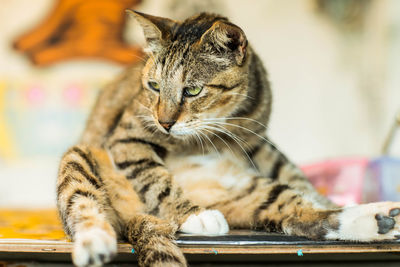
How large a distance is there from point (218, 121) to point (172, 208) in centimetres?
28

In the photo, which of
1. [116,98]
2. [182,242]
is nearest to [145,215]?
[182,242]

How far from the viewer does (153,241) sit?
2.82ft

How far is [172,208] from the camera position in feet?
3.52

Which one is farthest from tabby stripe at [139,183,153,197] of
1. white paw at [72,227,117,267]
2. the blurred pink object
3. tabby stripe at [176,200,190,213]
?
the blurred pink object

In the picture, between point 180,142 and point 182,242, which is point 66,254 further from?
point 180,142

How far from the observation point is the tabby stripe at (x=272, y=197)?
1.13m

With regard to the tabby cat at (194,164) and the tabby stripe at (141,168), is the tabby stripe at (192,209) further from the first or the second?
the tabby stripe at (141,168)

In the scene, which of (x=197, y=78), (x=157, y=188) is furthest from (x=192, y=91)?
(x=157, y=188)

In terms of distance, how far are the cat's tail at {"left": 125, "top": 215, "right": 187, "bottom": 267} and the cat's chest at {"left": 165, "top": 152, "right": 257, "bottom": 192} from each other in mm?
243

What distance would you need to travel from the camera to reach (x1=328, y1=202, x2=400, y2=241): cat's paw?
2.89ft

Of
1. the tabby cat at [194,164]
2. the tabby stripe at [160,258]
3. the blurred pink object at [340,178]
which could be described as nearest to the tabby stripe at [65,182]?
the tabby cat at [194,164]

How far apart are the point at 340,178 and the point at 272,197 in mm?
771

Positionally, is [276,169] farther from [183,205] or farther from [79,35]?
[79,35]

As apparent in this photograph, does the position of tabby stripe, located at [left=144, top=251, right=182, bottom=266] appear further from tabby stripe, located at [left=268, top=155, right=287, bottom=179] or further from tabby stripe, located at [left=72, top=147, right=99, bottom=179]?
tabby stripe, located at [left=268, top=155, right=287, bottom=179]
